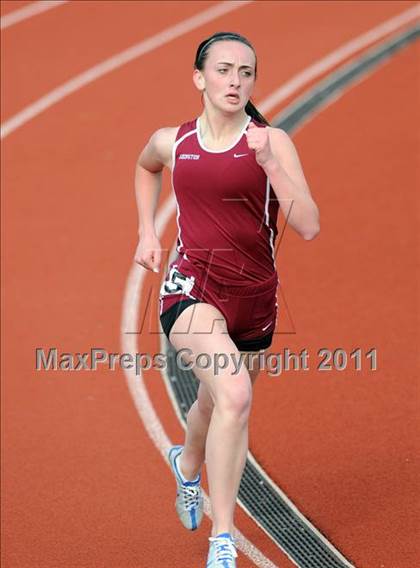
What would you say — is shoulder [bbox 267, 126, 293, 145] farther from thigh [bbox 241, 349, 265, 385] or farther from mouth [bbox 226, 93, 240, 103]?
thigh [bbox 241, 349, 265, 385]

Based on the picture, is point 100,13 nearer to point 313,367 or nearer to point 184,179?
point 313,367

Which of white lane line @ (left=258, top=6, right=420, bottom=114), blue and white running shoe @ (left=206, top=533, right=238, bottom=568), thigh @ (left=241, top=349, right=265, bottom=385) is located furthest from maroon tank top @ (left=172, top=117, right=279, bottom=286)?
white lane line @ (left=258, top=6, right=420, bottom=114)

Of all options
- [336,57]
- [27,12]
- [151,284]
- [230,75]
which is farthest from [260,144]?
[27,12]

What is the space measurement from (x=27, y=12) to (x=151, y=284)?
6232 mm

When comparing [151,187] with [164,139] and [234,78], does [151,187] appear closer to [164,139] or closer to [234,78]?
[164,139]

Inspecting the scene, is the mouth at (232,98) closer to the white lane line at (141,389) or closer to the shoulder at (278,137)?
the shoulder at (278,137)

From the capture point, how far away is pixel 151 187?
5.47m

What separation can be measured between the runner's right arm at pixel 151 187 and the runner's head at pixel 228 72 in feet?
1.04

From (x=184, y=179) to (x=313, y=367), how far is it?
2.76 meters

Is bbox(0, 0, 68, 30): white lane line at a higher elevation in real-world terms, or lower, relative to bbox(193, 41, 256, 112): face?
higher

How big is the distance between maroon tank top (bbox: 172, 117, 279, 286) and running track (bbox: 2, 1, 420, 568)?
1.48 metres

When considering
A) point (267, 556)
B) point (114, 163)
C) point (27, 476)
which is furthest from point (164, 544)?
point (114, 163)

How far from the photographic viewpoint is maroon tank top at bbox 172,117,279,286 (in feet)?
16.1

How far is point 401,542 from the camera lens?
18.6 ft
